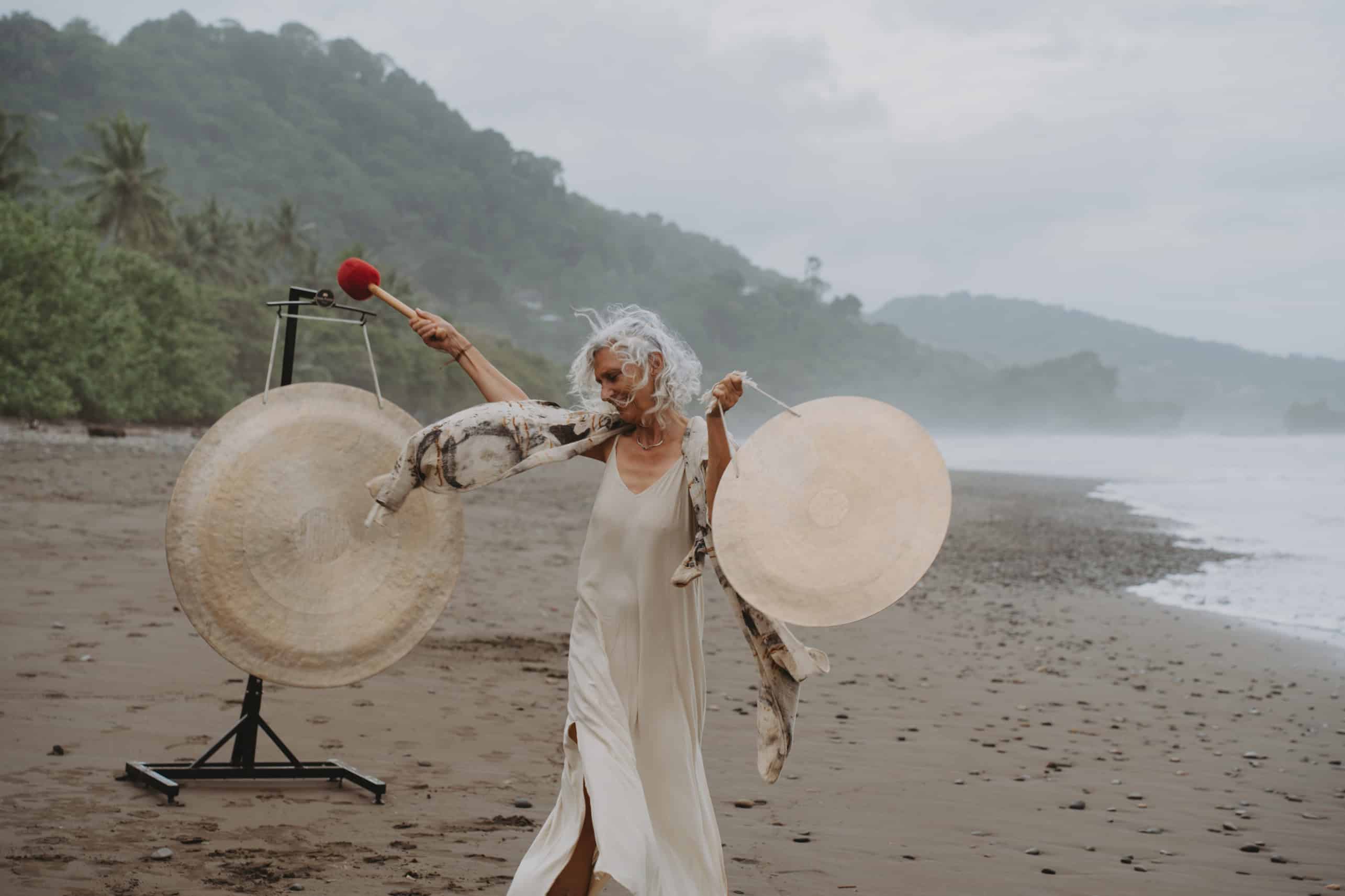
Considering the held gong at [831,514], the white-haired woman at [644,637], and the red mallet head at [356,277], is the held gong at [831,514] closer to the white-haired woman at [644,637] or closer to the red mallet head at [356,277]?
the white-haired woman at [644,637]

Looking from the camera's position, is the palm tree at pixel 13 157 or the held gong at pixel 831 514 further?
the palm tree at pixel 13 157

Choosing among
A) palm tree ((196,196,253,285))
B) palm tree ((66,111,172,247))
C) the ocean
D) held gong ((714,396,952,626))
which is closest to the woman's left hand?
held gong ((714,396,952,626))

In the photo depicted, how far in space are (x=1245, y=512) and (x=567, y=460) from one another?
2645 centimetres

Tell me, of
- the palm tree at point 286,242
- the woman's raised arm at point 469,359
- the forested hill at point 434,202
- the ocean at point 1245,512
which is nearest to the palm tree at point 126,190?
the palm tree at point 286,242

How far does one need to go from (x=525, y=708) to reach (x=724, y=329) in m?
135

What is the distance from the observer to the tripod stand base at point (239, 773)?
5.01 m

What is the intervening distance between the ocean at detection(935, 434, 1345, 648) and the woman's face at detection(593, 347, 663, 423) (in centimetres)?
978

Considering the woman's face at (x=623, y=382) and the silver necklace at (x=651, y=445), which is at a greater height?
the woman's face at (x=623, y=382)

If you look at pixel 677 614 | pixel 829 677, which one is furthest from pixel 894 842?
pixel 829 677

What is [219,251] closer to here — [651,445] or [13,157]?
[13,157]

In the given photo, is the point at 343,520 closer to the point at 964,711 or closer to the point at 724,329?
the point at 964,711

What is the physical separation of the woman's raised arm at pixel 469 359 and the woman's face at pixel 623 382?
1.91 feet

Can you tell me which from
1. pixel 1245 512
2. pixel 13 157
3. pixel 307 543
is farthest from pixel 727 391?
pixel 13 157

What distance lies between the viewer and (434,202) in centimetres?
12700
